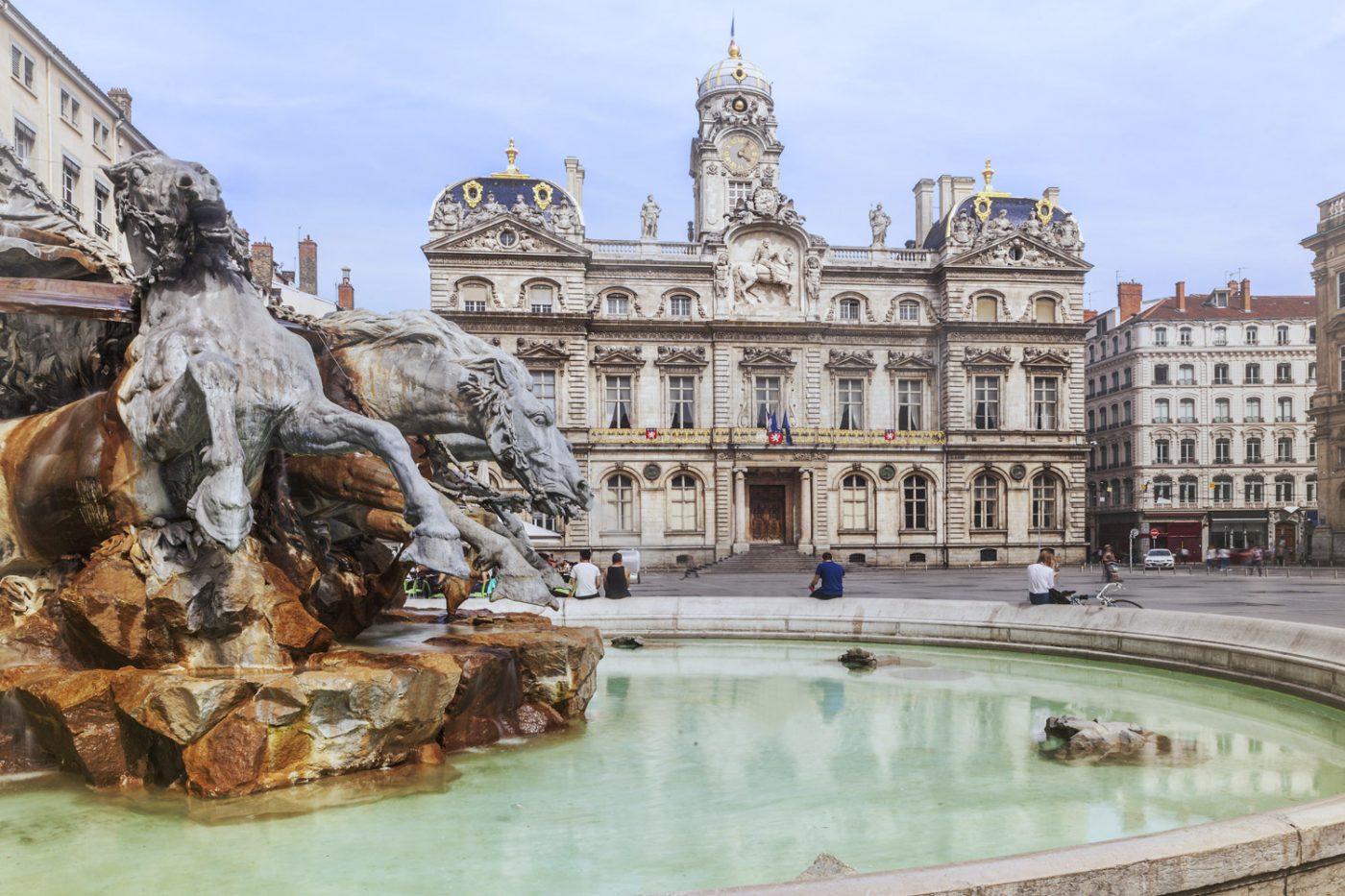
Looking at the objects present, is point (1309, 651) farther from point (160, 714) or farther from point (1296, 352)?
point (1296, 352)

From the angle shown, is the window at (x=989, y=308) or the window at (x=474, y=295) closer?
the window at (x=474, y=295)

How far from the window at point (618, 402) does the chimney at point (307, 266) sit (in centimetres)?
2189

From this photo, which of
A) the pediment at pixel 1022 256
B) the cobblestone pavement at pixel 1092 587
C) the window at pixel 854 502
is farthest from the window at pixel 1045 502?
the pediment at pixel 1022 256

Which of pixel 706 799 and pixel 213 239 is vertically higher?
pixel 213 239

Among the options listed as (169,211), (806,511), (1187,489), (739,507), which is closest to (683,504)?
(739,507)

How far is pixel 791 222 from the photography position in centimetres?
4488

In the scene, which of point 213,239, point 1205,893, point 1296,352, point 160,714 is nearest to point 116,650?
point 160,714

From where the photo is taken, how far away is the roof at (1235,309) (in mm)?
64312

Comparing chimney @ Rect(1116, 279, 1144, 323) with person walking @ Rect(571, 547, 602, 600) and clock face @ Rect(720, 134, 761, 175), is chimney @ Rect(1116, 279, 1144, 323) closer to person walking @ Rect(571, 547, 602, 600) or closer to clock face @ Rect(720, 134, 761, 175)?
clock face @ Rect(720, 134, 761, 175)

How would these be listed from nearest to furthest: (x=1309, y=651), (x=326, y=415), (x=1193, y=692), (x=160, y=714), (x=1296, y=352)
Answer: (x=160, y=714) → (x=326, y=415) → (x=1309, y=651) → (x=1193, y=692) → (x=1296, y=352)

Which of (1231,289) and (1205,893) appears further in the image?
(1231,289)

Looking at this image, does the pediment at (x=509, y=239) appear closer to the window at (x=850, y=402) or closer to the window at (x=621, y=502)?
the window at (x=621, y=502)

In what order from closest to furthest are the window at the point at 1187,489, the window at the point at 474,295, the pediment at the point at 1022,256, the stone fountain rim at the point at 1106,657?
1. the stone fountain rim at the point at 1106,657
2. the window at the point at 474,295
3. the pediment at the point at 1022,256
4. the window at the point at 1187,489

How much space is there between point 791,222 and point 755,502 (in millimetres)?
12292
